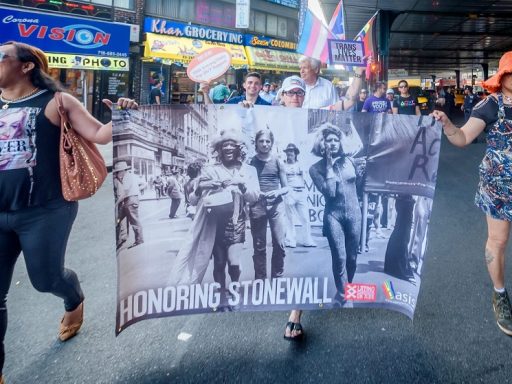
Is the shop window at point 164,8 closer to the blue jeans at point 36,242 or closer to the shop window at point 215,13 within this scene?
the shop window at point 215,13

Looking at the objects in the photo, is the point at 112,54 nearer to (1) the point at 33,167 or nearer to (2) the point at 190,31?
(2) the point at 190,31

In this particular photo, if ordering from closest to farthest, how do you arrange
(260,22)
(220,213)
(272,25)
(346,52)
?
(220,213) → (346,52) → (260,22) → (272,25)

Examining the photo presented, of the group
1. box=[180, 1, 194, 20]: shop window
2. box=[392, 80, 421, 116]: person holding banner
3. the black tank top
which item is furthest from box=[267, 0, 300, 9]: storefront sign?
the black tank top

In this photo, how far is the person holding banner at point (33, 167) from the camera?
243cm

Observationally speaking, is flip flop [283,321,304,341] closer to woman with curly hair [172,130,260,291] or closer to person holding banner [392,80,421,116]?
woman with curly hair [172,130,260,291]

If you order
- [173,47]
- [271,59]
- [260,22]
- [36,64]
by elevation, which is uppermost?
[260,22]

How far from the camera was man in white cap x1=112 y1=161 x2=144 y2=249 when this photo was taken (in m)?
2.45

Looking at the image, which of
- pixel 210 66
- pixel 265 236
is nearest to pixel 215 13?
pixel 210 66

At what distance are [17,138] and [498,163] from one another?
326cm

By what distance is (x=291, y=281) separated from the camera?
2.75 metres

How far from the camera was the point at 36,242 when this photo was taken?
2496 millimetres

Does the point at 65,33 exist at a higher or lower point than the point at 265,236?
higher

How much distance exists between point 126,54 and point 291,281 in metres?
19.6

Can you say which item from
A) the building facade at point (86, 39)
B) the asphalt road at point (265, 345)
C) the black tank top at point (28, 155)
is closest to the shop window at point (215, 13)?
the building facade at point (86, 39)
